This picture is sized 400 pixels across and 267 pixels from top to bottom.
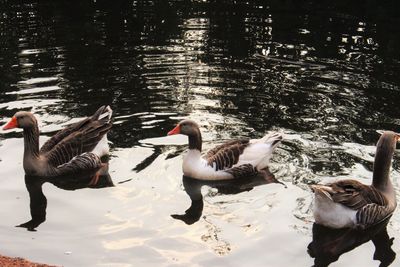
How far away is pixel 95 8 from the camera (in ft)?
82.0

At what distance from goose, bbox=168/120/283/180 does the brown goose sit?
5.15 feet

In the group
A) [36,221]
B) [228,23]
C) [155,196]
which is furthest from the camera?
[228,23]

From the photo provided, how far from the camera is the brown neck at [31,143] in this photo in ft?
35.9

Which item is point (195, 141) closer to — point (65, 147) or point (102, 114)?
point (102, 114)

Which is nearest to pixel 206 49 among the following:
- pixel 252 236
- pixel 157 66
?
pixel 157 66

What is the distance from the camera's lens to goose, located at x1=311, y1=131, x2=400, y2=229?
29.1 ft

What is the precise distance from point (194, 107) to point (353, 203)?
5818 mm

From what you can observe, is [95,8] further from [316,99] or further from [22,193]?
[22,193]

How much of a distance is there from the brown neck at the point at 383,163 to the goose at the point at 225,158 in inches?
81.3

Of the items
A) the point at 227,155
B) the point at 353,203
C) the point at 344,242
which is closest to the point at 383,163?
the point at 353,203

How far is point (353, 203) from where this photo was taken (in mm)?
8969

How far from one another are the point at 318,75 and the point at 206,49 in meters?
3.93

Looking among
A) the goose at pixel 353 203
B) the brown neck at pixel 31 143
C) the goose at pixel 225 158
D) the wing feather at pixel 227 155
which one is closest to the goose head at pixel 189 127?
the goose at pixel 225 158

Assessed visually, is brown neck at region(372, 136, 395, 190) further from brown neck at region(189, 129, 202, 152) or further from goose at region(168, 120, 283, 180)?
brown neck at region(189, 129, 202, 152)
